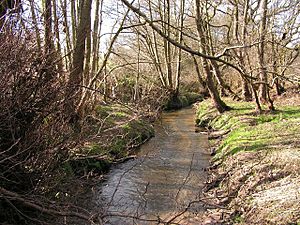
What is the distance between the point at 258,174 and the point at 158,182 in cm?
290

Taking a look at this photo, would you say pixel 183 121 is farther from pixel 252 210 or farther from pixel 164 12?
pixel 252 210

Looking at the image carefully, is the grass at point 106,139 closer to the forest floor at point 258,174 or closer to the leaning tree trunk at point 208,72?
the forest floor at point 258,174

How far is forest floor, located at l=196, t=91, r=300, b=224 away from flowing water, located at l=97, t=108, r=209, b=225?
1.88ft

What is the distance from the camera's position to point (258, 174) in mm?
7590

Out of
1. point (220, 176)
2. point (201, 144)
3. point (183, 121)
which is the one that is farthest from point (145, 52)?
point (220, 176)

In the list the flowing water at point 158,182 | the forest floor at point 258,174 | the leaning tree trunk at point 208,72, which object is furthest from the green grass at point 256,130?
the leaning tree trunk at point 208,72

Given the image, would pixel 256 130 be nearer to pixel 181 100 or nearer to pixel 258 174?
pixel 258 174

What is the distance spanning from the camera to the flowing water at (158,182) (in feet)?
24.0

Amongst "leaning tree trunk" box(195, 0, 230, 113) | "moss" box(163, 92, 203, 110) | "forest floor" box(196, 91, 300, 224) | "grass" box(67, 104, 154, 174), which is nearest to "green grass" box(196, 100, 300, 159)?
"forest floor" box(196, 91, 300, 224)

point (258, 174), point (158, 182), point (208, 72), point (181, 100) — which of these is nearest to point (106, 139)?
point (158, 182)

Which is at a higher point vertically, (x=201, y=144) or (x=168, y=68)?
(x=168, y=68)

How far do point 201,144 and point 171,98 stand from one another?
13944 mm

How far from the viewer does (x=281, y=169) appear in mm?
7277

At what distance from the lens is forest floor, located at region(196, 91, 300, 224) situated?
5.88 m
